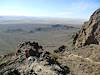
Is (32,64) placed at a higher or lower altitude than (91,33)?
lower

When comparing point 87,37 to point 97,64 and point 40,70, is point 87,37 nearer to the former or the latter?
point 97,64

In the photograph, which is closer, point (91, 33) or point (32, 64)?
point (32, 64)

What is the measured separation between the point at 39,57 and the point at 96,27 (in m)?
18.9

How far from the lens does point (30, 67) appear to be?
88.7 feet

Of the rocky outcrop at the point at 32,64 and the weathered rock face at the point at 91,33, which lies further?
the weathered rock face at the point at 91,33

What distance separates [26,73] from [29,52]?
12.6 ft

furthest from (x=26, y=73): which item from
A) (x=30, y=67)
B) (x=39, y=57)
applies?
(x=39, y=57)

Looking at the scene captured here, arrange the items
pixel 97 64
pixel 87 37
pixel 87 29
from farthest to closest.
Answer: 1. pixel 87 29
2. pixel 87 37
3. pixel 97 64

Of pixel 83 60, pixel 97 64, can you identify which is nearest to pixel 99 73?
pixel 97 64

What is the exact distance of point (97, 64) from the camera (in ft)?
91.1

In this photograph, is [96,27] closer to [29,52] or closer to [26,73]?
[29,52]

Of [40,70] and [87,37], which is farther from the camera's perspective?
[87,37]

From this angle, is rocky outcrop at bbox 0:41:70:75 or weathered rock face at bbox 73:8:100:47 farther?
weathered rock face at bbox 73:8:100:47

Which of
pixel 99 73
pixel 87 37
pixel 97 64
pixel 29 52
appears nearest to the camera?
pixel 99 73
